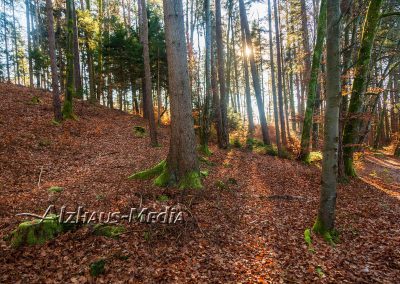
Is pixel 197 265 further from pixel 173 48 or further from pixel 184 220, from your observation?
pixel 173 48

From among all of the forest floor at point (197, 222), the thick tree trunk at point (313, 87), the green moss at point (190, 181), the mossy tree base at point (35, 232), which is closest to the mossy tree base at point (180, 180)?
the green moss at point (190, 181)

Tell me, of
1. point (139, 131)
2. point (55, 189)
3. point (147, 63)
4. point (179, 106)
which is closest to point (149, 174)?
point (179, 106)

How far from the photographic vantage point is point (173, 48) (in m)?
7.00

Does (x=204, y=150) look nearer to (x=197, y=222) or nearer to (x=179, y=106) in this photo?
(x=179, y=106)

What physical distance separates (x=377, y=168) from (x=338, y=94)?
1291 centimetres

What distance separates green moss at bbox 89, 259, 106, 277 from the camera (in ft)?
13.2

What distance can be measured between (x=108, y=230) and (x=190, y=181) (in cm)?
263

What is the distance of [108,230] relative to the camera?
5.06m

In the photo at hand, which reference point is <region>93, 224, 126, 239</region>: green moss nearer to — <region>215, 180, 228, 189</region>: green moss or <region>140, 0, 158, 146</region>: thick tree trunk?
<region>215, 180, 228, 189</region>: green moss

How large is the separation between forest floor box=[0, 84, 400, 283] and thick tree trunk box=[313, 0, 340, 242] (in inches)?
19.8

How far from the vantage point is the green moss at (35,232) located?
14.7ft

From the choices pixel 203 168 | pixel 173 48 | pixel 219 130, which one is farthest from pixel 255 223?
pixel 219 130

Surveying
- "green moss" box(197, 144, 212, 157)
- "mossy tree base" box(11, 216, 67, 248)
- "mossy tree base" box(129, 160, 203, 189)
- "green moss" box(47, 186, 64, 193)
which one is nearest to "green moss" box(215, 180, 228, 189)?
"mossy tree base" box(129, 160, 203, 189)

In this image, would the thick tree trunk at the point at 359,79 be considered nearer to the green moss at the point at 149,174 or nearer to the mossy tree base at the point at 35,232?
the green moss at the point at 149,174
